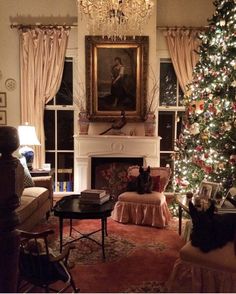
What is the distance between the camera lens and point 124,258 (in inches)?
149

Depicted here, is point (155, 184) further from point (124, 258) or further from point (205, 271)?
point (205, 271)

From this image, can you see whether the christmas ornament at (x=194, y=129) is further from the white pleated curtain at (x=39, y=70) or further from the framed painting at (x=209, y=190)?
the white pleated curtain at (x=39, y=70)

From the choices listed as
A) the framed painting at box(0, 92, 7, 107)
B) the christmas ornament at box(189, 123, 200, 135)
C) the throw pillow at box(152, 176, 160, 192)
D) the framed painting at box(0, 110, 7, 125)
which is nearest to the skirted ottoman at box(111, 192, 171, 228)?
the throw pillow at box(152, 176, 160, 192)

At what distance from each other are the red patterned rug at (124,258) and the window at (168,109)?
1.98m

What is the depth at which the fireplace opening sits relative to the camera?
6406 mm

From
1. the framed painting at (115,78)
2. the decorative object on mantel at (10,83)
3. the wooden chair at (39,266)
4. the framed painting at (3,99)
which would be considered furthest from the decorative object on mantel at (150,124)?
the wooden chair at (39,266)

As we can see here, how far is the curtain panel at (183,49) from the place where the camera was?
6.22m

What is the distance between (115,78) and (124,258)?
3503 millimetres

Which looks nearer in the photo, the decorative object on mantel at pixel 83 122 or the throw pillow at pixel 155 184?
the throw pillow at pixel 155 184

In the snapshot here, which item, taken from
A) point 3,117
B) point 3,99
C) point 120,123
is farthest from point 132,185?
point 3,99

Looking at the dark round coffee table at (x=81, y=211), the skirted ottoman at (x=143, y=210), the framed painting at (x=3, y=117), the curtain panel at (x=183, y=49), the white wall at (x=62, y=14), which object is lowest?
the skirted ottoman at (x=143, y=210)

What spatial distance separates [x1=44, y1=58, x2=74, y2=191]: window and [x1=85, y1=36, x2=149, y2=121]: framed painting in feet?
1.64

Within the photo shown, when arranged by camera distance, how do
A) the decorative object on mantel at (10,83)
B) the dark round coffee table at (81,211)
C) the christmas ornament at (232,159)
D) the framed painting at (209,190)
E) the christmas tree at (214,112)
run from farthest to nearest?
the decorative object on mantel at (10,83), the christmas tree at (214,112), the christmas ornament at (232,159), the framed painting at (209,190), the dark round coffee table at (81,211)

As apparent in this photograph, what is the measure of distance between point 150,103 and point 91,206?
287 centimetres
